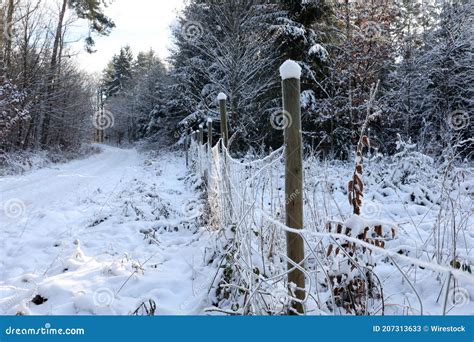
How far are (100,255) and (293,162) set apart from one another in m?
2.78

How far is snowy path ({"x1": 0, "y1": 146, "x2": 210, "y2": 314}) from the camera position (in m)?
2.62

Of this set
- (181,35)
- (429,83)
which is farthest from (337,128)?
(181,35)

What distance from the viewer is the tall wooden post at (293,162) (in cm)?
194

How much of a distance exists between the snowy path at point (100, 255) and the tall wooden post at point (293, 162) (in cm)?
95

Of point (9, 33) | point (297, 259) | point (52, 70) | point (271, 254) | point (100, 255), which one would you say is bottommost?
point (100, 255)

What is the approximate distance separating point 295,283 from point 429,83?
13386 mm

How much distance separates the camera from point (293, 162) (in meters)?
1.96

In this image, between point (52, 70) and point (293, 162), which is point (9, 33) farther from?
point (293, 162)

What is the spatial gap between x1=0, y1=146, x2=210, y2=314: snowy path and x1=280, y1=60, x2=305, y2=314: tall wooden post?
0.95 m

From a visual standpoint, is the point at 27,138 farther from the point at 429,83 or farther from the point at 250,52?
the point at 429,83

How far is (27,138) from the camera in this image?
53.6ft

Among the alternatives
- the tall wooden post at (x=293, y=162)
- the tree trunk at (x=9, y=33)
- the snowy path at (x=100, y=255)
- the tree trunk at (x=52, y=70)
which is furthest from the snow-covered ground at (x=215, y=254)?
the tree trunk at (x=52, y=70)

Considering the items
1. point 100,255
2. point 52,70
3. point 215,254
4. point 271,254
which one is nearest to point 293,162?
point 271,254

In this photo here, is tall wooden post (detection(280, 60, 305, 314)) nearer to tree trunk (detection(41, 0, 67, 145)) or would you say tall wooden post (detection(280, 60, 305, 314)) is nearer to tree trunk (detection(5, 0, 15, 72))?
tree trunk (detection(5, 0, 15, 72))
